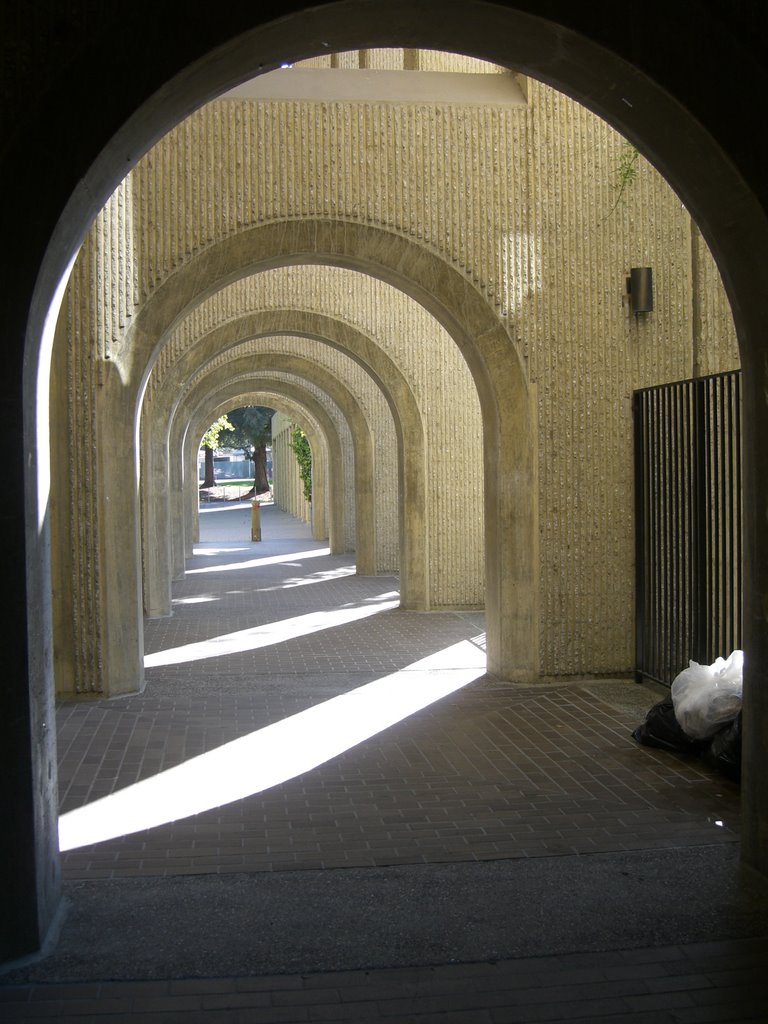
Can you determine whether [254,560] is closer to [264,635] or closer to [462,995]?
[264,635]

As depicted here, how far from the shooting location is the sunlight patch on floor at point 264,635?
11.0 metres

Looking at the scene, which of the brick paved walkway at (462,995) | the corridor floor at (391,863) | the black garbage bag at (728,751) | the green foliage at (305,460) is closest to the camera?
the brick paved walkway at (462,995)

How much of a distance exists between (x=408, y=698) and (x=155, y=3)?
5916mm

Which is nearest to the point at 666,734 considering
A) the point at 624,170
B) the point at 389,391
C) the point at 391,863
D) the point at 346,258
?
the point at 391,863

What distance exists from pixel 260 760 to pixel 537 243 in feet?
16.2

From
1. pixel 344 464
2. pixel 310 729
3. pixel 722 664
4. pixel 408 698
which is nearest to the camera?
pixel 722 664

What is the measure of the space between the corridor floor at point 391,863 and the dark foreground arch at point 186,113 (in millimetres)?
476

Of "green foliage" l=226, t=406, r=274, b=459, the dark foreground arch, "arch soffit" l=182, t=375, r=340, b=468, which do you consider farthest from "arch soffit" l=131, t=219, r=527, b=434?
"green foliage" l=226, t=406, r=274, b=459

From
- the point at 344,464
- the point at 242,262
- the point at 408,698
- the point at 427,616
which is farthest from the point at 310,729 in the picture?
the point at 344,464

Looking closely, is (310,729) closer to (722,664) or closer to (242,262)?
(722,664)

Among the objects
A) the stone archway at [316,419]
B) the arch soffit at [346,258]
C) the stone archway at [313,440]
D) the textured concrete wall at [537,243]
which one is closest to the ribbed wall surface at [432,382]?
the arch soffit at [346,258]

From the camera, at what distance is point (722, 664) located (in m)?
6.80

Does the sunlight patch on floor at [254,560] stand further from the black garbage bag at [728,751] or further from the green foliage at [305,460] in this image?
the black garbage bag at [728,751]

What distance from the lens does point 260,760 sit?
271 inches
